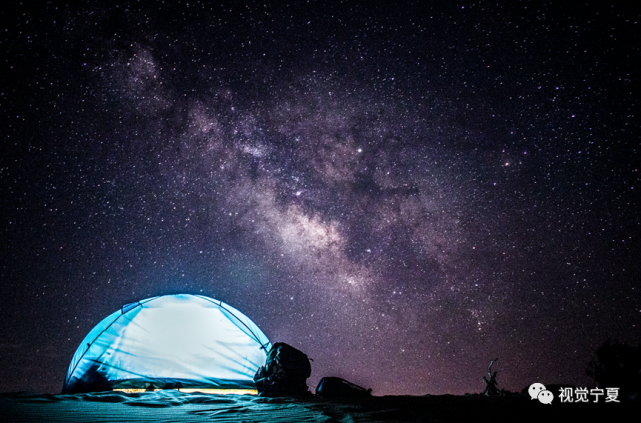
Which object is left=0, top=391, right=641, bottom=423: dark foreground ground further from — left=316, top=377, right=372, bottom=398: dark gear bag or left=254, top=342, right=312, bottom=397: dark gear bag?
left=254, top=342, right=312, bottom=397: dark gear bag

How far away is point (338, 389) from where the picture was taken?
4699mm

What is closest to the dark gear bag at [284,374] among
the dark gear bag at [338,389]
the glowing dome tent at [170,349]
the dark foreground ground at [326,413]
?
the dark gear bag at [338,389]

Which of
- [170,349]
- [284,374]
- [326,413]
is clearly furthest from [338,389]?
[170,349]

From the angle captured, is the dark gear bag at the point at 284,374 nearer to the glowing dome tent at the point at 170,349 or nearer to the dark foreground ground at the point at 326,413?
the glowing dome tent at the point at 170,349

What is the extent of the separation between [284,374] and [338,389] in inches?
38.8

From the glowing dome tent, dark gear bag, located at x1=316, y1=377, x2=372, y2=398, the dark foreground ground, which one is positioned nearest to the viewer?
the dark foreground ground

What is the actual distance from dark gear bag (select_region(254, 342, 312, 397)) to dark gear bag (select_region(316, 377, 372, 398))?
522 millimetres

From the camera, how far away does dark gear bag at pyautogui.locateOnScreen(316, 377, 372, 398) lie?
4629 millimetres

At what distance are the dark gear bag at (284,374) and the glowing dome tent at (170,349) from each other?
0.89 metres

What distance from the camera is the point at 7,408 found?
9.04 feet

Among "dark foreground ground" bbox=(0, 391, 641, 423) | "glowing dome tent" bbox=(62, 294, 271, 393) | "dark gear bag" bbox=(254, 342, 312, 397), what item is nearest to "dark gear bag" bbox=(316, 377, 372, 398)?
"dark gear bag" bbox=(254, 342, 312, 397)

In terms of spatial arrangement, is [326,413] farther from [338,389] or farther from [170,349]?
[170,349]

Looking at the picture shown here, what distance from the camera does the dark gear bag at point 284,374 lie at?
5.21 m

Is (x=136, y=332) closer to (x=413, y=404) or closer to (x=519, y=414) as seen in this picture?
(x=413, y=404)
